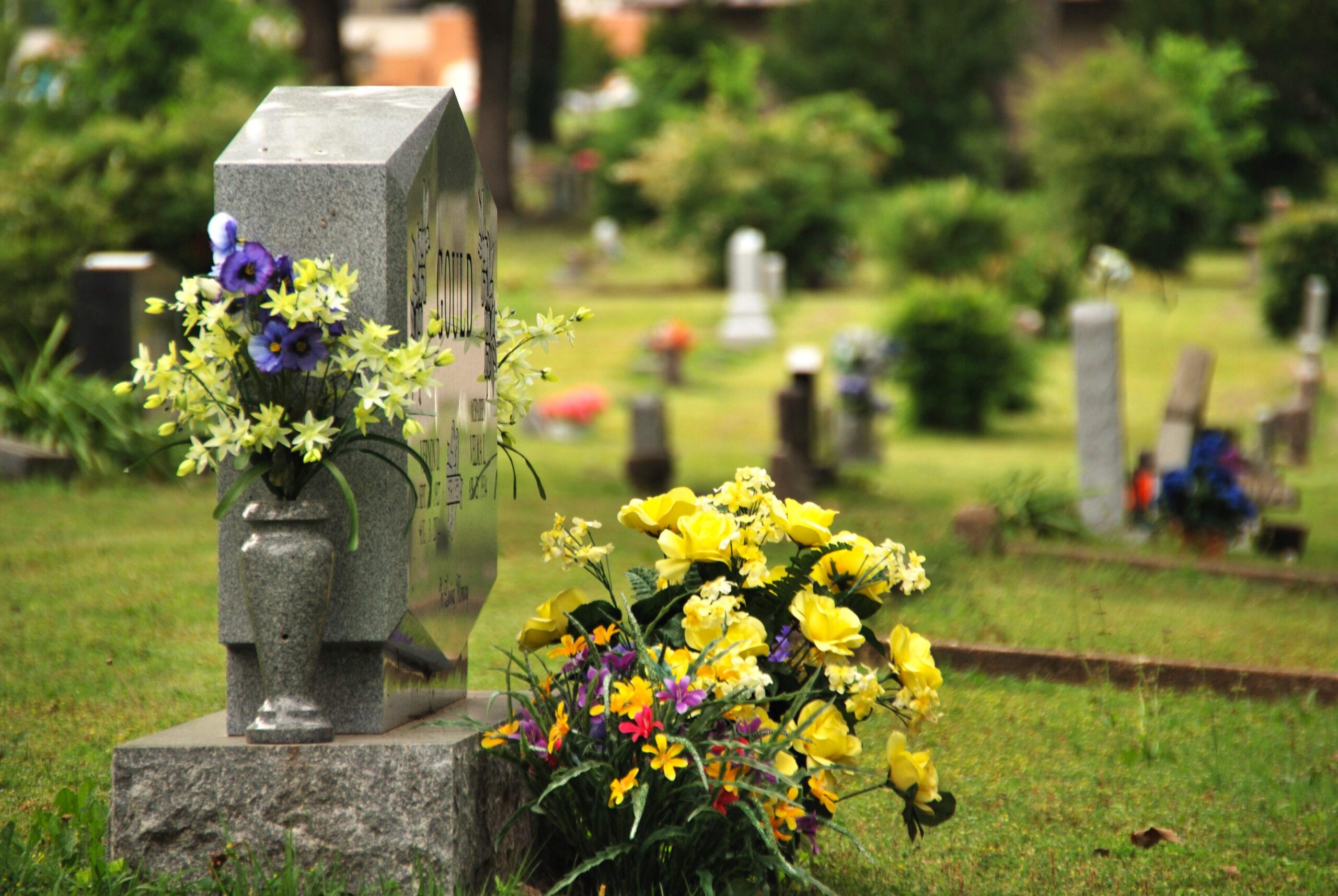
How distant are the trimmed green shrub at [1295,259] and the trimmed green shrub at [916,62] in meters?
11.3

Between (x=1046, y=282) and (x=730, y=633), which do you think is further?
(x=1046, y=282)

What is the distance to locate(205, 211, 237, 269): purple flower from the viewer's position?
9.96 ft

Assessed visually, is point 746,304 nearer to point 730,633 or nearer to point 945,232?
point 945,232

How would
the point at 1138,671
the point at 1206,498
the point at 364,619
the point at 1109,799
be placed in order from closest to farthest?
the point at 364,619
the point at 1109,799
the point at 1138,671
the point at 1206,498

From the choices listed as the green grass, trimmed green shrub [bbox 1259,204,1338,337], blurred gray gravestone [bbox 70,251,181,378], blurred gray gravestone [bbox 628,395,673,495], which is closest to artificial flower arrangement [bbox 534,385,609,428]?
blurred gray gravestone [bbox 628,395,673,495]

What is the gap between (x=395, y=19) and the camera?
52.5 meters

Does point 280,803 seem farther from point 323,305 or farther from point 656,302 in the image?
point 656,302

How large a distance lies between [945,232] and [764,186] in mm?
4674

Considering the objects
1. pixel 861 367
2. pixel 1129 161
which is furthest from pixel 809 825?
pixel 1129 161

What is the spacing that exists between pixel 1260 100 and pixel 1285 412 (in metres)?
12.7

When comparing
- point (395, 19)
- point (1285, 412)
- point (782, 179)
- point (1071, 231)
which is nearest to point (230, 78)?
point (782, 179)

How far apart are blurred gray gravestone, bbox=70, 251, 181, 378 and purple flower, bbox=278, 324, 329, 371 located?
726 cm

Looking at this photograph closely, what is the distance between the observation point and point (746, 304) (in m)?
20.6

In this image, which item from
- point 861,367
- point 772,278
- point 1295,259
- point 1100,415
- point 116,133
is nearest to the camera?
point 1100,415
